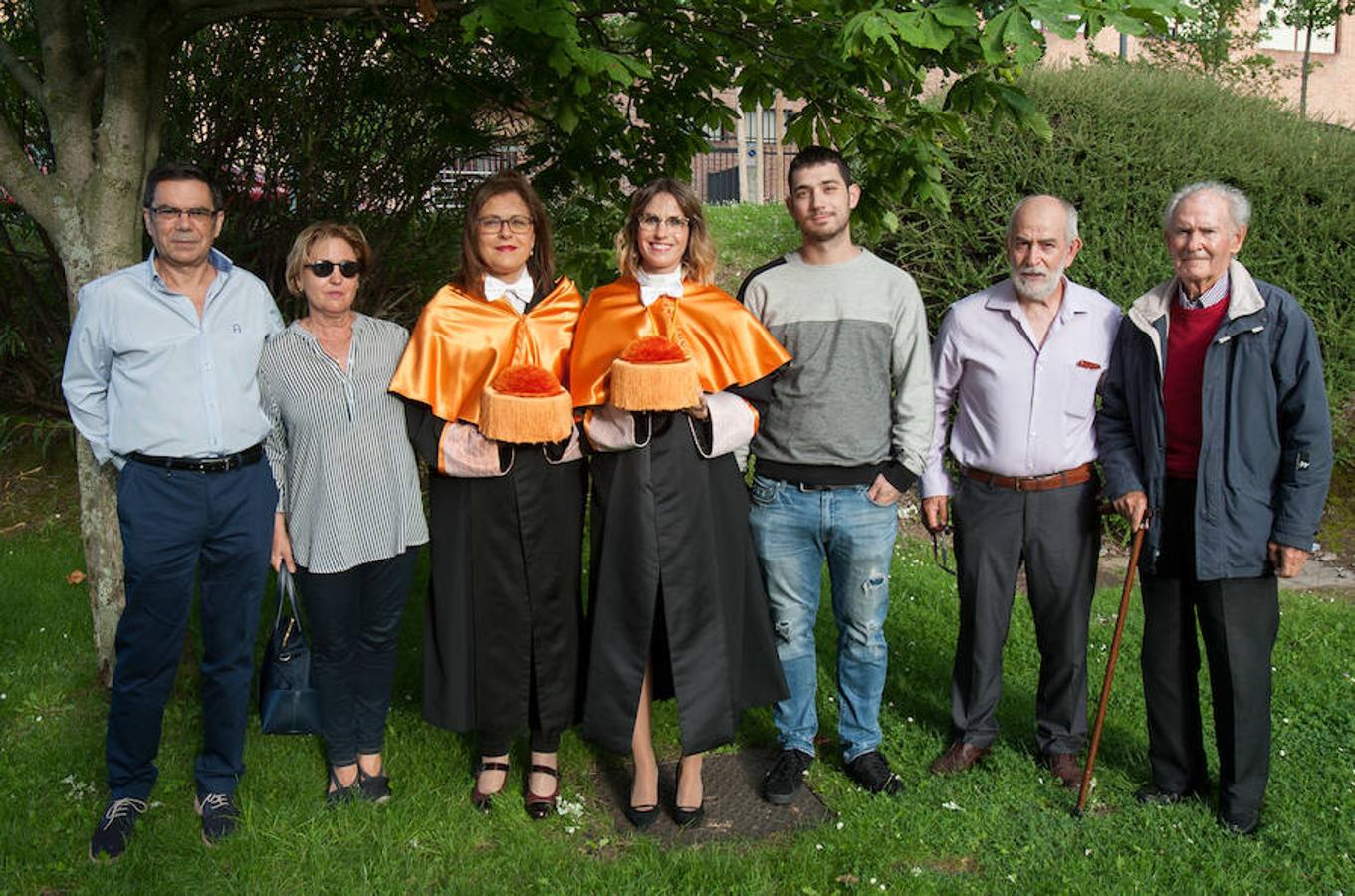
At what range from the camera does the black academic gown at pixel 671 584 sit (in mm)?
3744

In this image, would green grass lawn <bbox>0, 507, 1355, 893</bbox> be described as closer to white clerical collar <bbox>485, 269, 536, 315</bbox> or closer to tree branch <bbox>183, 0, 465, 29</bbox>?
white clerical collar <bbox>485, 269, 536, 315</bbox>

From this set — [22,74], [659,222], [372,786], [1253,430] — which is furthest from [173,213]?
[1253,430]

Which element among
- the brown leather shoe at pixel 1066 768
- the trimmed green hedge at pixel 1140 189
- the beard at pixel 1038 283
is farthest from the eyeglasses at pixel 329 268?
the trimmed green hedge at pixel 1140 189

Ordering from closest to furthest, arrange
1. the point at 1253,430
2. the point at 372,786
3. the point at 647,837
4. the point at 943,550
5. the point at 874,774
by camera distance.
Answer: the point at 1253,430 → the point at 647,837 → the point at 372,786 → the point at 874,774 → the point at 943,550

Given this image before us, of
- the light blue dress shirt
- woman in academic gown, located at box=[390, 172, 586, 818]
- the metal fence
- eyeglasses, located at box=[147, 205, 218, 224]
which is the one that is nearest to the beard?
woman in academic gown, located at box=[390, 172, 586, 818]

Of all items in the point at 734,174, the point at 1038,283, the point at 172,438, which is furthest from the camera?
the point at 734,174

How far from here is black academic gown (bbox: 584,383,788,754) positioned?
12.3 feet

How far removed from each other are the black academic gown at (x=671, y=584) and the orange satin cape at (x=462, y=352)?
453 millimetres

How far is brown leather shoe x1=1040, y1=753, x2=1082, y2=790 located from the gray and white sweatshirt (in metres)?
1.27

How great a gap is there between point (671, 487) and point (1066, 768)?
6.26 feet

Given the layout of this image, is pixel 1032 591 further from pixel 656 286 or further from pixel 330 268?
pixel 330 268

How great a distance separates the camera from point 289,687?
399cm

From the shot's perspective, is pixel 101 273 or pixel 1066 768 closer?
pixel 1066 768

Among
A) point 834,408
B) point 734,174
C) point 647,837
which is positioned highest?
point 734,174
